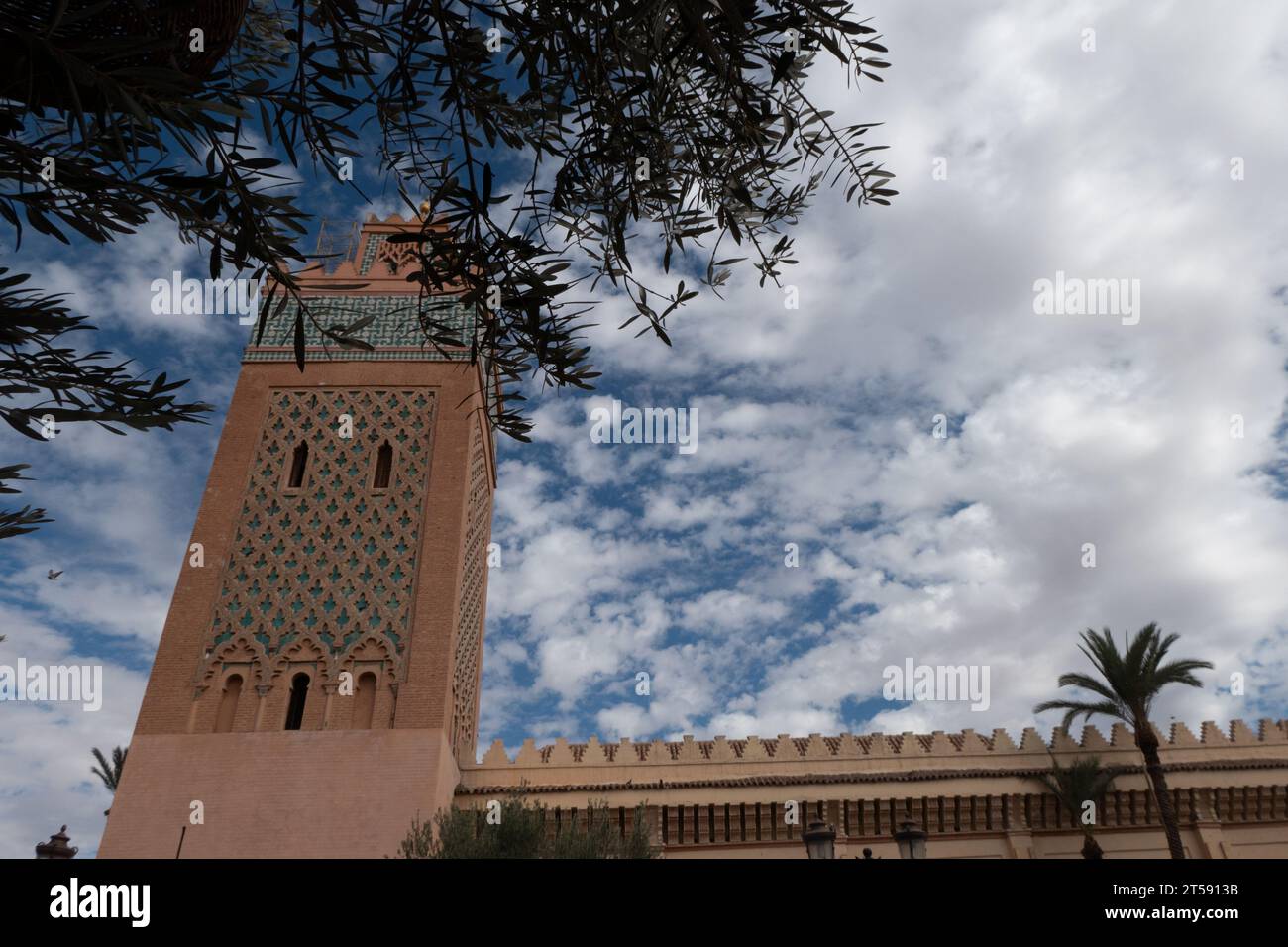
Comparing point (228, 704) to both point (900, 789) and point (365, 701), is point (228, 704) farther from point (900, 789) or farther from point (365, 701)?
point (900, 789)

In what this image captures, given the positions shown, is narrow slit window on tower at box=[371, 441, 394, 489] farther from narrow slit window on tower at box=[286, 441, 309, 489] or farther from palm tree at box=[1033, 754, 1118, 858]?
palm tree at box=[1033, 754, 1118, 858]

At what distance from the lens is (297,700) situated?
10750 mm

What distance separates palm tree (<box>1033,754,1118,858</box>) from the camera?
11.0 metres

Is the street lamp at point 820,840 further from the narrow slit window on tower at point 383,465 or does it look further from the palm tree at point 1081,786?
the narrow slit window on tower at point 383,465

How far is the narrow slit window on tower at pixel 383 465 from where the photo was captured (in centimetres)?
1219

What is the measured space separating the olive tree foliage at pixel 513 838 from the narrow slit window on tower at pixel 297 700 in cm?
200

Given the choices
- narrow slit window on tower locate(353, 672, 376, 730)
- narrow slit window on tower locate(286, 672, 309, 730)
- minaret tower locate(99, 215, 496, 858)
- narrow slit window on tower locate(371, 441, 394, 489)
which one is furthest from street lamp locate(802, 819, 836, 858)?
narrow slit window on tower locate(371, 441, 394, 489)


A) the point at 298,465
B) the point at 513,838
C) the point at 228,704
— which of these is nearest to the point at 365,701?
the point at 228,704

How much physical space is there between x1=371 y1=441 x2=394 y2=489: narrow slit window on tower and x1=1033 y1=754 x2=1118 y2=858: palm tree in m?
9.06

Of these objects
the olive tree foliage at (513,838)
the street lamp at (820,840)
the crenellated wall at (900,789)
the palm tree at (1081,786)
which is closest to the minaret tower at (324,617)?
the olive tree foliage at (513,838)

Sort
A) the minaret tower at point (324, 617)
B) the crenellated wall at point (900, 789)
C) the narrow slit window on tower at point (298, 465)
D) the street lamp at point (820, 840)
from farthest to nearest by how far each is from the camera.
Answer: the narrow slit window on tower at point (298, 465) → the crenellated wall at point (900, 789) → the minaret tower at point (324, 617) → the street lamp at point (820, 840)

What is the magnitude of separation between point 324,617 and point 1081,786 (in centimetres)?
921

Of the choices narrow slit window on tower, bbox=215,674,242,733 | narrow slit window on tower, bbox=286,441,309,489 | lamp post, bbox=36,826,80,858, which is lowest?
lamp post, bbox=36,826,80,858
